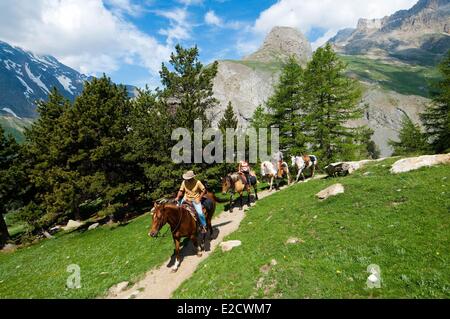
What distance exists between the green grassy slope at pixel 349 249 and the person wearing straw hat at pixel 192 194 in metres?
2.18

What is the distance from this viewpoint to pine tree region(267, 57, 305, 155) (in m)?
33.6

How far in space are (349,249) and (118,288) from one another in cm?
1043

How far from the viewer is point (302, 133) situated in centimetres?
3334

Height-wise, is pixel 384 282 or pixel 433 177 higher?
pixel 433 177

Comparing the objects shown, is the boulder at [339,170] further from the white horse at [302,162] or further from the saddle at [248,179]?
the saddle at [248,179]

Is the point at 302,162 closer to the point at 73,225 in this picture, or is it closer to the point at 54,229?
the point at 73,225

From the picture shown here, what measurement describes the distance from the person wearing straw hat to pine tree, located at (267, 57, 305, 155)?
21.0 m

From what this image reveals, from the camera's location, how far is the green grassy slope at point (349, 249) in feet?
27.9

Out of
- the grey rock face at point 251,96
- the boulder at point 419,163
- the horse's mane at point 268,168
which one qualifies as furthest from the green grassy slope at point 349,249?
the grey rock face at point 251,96

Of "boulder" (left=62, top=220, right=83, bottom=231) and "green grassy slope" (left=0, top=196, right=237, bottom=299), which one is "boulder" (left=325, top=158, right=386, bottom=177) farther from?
"boulder" (left=62, top=220, right=83, bottom=231)

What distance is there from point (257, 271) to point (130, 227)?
58.9 feet

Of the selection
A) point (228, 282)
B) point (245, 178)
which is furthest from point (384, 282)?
point (245, 178)
